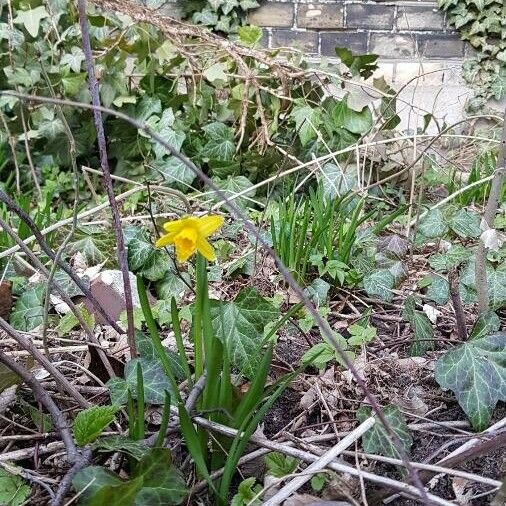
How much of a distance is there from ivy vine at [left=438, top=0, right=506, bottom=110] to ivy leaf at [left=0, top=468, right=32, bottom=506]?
10.8 ft

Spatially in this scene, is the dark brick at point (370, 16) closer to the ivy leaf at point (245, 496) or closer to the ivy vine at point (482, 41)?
the ivy vine at point (482, 41)

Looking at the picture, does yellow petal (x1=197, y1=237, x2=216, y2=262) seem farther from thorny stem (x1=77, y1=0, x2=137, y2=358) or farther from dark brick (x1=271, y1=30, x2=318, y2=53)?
dark brick (x1=271, y1=30, x2=318, y2=53)

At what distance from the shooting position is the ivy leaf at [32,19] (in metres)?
2.60

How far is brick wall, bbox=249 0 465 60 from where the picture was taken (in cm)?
329

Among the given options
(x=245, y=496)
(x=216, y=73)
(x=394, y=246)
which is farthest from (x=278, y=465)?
(x=216, y=73)

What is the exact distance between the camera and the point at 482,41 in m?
3.45

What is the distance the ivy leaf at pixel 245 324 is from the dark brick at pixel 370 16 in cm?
266

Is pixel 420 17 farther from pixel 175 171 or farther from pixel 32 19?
pixel 32 19

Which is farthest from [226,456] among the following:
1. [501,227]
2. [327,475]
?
[501,227]

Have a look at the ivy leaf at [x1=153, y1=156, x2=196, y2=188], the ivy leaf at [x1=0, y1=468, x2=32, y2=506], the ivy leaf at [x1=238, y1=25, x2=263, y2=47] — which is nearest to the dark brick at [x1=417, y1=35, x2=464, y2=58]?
the ivy leaf at [x1=238, y1=25, x2=263, y2=47]

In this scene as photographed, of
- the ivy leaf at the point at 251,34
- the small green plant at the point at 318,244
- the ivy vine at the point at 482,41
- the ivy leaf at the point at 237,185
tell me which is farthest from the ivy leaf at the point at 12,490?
the ivy vine at the point at 482,41

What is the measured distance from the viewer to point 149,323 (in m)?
0.90

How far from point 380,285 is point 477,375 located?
468 millimetres

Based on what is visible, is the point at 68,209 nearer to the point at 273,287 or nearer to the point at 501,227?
the point at 273,287
